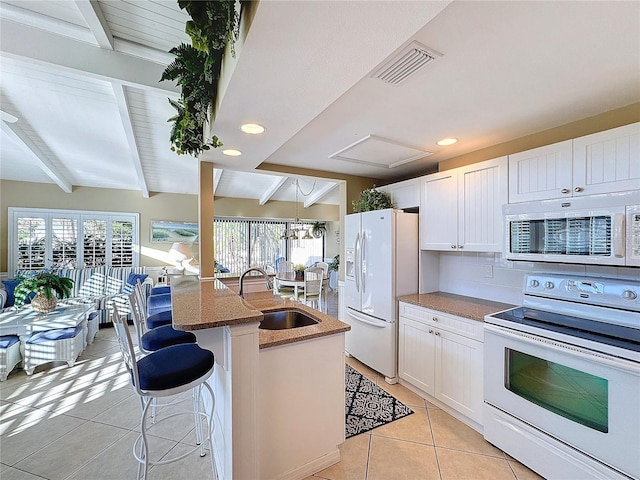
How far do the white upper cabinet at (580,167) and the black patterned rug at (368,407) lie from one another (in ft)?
6.76

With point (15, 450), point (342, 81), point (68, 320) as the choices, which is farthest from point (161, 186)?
point (342, 81)

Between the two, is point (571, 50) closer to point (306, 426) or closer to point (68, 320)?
point (306, 426)

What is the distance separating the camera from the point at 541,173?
2.05 meters

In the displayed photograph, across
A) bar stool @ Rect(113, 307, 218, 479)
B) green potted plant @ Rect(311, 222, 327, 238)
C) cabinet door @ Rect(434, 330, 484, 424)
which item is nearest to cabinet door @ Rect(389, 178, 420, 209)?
cabinet door @ Rect(434, 330, 484, 424)

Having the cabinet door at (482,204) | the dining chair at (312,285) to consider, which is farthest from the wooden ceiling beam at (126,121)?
the cabinet door at (482,204)

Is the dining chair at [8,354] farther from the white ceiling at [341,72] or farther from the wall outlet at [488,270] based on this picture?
the wall outlet at [488,270]

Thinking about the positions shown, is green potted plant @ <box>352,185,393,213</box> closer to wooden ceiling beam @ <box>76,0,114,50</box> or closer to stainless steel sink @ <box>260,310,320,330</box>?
stainless steel sink @ <box>260,310,320,330</box>

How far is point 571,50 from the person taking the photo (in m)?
1.33

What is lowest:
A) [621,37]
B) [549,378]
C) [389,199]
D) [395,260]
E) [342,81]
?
[549,378]

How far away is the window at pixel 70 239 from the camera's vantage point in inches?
201

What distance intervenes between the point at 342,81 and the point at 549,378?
7.06 feet

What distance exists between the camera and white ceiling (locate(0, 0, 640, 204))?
3.54 feet

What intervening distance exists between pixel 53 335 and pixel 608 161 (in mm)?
5460

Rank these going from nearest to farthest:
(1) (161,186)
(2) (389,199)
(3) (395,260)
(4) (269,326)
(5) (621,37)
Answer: (5) (621,37), (4) (269,326), (3) (395,260), (2) (389,199), (1) (161,186)
